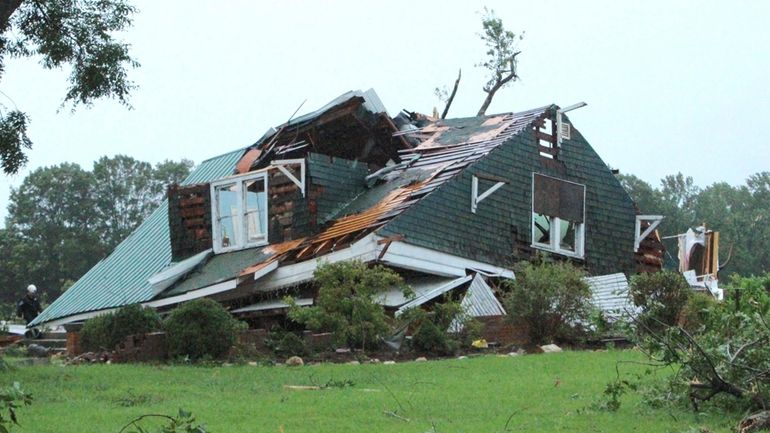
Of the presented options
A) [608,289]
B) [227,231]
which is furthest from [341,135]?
[608,289]

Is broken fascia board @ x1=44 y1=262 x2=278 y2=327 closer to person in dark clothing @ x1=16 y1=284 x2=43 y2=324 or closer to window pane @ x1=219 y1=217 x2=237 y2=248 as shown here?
window pane @ x1=219 y1=217 x2=237 y2=248

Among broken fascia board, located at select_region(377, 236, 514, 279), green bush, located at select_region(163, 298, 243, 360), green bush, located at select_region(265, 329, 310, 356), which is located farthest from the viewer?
broken fascia board, located at select_region(377, 236, 514, 279)

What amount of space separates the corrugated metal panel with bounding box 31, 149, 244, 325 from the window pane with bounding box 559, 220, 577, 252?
8579 millimetres

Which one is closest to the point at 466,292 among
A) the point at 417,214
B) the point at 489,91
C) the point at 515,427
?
the point at 417,214

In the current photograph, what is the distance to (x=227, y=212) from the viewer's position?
2997cm

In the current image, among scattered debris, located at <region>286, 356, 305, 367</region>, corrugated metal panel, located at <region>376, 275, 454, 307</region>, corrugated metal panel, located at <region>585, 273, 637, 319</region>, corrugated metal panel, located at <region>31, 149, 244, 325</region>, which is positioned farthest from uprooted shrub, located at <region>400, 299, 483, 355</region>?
corrugated metal panel, located at <region>31, 149, 244, 325</region>

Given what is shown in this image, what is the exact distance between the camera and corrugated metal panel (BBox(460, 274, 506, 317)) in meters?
25.0

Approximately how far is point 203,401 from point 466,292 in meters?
12.6

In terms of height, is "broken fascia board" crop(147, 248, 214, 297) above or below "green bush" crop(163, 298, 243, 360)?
above

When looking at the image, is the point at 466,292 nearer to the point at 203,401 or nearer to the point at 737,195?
the point at 203,401

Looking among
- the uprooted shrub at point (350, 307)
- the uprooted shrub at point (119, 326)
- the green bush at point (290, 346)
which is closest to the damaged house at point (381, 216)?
the uprooted shrub at point (350, 307)

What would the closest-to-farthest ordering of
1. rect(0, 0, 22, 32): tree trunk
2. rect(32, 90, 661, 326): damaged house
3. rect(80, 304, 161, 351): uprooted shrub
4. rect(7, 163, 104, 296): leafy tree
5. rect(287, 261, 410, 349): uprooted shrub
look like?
rect(0, 0, 22, 32): tree trunk
rect(80, 304, 161, 351): uprooted shrub
rect(287, 261, 410, 349): uprooted shrub
rect(32, 90, 661, 326): damaged house
rect(7, 163, 104, 296): leafy tree

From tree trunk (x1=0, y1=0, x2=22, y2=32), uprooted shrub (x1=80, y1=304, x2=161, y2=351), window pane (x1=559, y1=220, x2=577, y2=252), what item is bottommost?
uprooted shrub (x1=80, y1=304, x2=161, y2=351)

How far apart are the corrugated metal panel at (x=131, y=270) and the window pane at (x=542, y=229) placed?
26.3ft
